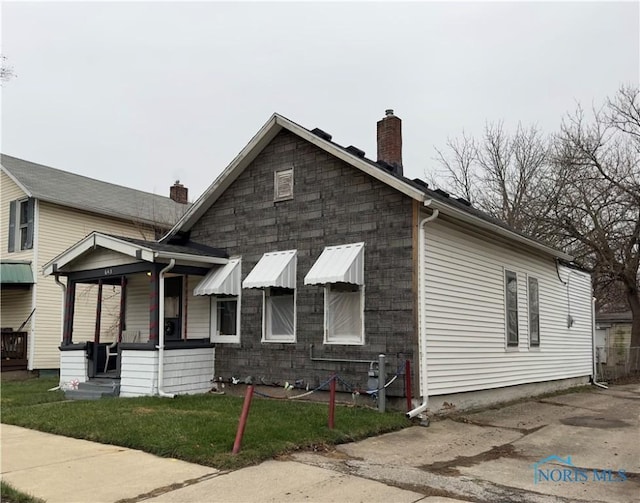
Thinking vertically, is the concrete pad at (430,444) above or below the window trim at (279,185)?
below

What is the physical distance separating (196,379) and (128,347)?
1621 mm

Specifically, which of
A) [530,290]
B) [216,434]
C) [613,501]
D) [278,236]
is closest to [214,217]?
[278,236]

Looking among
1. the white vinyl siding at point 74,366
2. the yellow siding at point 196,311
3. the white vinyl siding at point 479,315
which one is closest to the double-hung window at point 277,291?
the yellow siding at point 196,311

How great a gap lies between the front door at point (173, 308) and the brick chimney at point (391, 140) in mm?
5986

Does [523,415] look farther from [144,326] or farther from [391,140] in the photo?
[144,326]

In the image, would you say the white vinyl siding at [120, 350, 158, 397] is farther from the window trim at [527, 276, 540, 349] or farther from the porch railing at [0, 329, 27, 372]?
the window trim at [527, 276, 540, 349]

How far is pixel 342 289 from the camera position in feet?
38.0

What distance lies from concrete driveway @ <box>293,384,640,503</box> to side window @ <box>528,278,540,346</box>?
10.8ft

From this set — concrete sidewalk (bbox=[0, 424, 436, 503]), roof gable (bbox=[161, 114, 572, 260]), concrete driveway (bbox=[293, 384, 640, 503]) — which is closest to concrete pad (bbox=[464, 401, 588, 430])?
concrete driveway (bbox=[293, 384, 640, 503])

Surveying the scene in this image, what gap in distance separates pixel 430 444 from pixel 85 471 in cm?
469

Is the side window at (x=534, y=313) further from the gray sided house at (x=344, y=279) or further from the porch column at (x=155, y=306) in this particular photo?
the porch column at (x=155, y=306)

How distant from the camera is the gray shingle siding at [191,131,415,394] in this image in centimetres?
1083

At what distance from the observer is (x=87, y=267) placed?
14.1 metres

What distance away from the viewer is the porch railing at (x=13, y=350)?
18172 millimetres
